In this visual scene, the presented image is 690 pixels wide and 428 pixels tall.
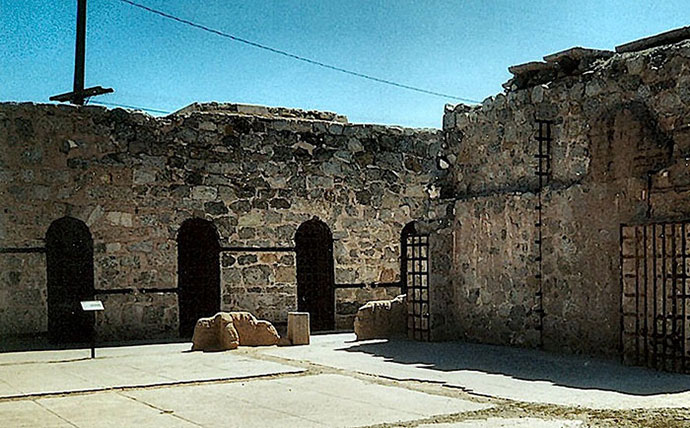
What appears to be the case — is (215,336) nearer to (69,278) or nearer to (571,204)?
(69,278)

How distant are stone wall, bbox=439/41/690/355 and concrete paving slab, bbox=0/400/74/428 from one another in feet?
19.7

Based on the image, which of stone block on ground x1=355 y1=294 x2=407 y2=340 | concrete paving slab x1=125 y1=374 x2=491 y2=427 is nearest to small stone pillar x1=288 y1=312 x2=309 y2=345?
stone block on ground x1=355 y1=294 x2=407 y2=340

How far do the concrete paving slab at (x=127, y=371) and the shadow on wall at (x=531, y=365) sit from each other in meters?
1.71

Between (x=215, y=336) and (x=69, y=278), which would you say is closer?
(x=215, y=336)

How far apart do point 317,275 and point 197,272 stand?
2.24 metres

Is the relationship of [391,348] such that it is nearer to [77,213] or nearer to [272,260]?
[272,260]

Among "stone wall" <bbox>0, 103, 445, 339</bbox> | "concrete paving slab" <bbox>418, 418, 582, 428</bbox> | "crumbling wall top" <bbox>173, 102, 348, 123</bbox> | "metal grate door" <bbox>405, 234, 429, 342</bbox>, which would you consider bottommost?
"concrete paving slab" <bbox>418, 418, 582, 428</bbox>

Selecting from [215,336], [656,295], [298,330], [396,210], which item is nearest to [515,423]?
[656,295]

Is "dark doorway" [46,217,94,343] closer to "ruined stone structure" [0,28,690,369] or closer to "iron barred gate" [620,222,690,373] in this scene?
"ruined stone structure" [0,28,690,369]

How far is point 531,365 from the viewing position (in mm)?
9195

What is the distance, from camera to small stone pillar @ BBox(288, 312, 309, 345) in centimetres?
1219

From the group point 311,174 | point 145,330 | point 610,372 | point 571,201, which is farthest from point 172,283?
point 610,372

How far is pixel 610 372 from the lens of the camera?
843 cm

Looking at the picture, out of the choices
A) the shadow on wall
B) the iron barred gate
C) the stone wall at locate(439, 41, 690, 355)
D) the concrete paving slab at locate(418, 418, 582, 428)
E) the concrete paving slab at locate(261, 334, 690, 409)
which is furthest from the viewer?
the stone wall at locate(439, 41, 690, 355)
